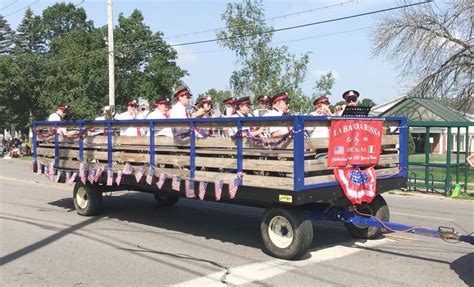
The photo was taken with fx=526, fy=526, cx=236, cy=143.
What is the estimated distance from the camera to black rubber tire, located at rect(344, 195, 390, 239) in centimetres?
753

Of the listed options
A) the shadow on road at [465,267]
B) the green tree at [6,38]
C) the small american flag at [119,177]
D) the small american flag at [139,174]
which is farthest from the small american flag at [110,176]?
the green tree at [6,38]

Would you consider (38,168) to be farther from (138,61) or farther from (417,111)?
Answer: (138,61)

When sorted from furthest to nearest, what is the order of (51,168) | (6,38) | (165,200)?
1. (6,38)
2. (165,200)
3. (51,168)

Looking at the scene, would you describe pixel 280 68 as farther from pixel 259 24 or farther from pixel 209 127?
pixel 209 127

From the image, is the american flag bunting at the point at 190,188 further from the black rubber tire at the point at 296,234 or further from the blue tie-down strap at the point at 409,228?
the blue tie-down strap at the point at 409,228

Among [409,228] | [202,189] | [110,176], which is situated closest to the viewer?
[409,228]

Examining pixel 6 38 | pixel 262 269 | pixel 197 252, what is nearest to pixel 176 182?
pixel 197 252

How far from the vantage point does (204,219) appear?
30.6 feet

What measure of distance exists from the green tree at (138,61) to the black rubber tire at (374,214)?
3325 cm

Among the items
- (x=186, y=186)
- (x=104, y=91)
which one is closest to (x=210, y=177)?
(x=186, y=186)

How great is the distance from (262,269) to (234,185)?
1149 mm

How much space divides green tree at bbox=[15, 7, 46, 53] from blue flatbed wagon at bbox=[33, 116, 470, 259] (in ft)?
272

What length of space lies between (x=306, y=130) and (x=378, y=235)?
218cm

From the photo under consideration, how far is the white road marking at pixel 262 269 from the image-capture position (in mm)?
5621
